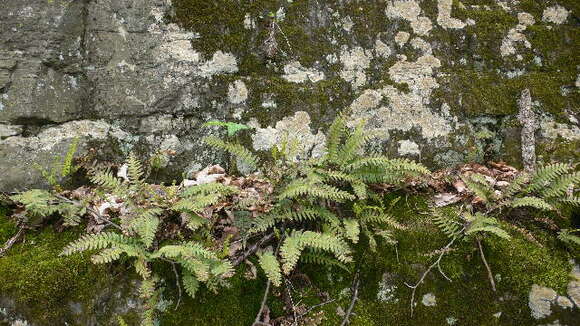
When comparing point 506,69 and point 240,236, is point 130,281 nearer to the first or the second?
point 240,236

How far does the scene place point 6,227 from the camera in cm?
367

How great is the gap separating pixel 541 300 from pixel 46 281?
3696mm

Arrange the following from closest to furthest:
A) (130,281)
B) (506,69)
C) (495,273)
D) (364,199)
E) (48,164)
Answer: (130,281) → (495,273) → (364,199) → (48,164) → (506,69)

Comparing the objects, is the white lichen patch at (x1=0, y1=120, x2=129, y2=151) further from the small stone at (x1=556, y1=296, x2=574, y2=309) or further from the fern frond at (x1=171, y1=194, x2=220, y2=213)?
the small stone at (x1=556, y1=296, x2=574, y2=309)

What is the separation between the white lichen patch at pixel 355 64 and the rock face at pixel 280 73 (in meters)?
0.01

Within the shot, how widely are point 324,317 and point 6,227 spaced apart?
8.77 feet

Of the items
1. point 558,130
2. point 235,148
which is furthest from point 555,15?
point 235,148

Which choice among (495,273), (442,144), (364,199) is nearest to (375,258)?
(364,199)

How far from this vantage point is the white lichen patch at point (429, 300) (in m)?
3.44

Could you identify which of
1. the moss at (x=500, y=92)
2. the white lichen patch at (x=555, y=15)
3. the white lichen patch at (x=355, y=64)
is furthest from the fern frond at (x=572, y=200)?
the white lichen patch at (x=555, y=15)

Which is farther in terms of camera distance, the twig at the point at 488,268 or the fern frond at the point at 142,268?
the twig at the point at 488,268

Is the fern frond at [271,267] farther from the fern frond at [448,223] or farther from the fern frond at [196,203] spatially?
the fern frond at [448,223]

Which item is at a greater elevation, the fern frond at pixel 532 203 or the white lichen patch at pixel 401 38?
the white lichen patch at pixel 401 38

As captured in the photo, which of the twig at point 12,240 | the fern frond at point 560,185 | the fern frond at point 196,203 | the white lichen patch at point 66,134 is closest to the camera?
the fern frond at point 196,203
